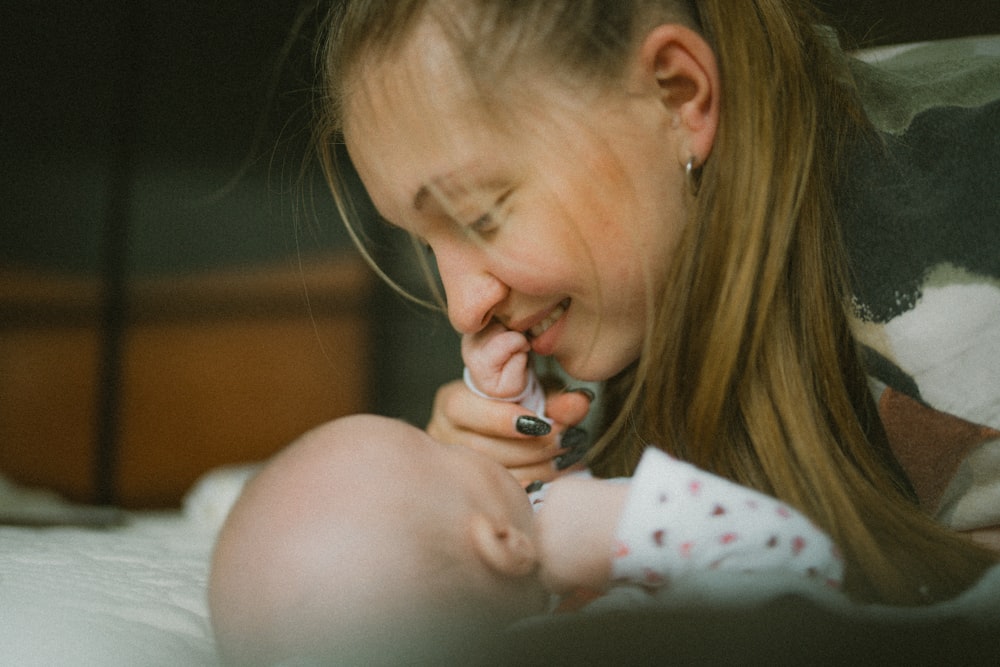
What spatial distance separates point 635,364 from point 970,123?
384 mm

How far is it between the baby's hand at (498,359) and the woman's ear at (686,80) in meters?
0.23

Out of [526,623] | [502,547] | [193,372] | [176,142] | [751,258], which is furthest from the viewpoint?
[193,372]

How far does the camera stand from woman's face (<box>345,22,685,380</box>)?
69 centimetres

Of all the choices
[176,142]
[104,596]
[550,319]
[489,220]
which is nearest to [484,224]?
[489,220]

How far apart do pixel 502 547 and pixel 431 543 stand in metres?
0.05

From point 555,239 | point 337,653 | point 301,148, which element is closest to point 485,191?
point 555,239

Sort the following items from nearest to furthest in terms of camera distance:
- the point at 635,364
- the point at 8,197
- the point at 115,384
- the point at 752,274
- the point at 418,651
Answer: the point at 418,651 → the point at 752,274 → the point at 635,364 → the point at 8,197 → the point at 115,384

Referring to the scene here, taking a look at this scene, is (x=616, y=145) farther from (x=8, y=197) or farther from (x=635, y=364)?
(x=8, y=197)

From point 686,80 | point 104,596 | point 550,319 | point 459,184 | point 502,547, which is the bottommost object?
point 104,596

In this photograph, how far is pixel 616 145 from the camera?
70cm

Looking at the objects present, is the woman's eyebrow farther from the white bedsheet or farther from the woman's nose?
the white bedsheet

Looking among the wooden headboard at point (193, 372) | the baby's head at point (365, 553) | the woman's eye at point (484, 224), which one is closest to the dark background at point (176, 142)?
the wooden headboard at point (193, 372)

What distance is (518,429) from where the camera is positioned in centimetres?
80

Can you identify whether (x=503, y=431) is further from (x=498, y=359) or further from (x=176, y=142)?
(x=176, y=142)
